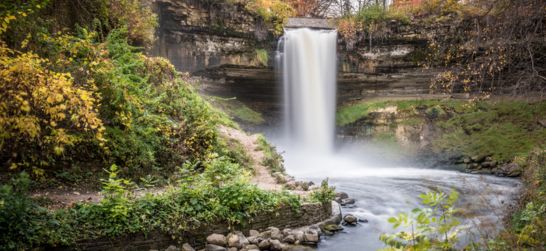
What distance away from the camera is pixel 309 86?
20.5m

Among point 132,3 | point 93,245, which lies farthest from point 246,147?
point 93,245

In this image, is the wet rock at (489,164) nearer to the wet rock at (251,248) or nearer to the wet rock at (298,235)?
the wet rock at (298,235)

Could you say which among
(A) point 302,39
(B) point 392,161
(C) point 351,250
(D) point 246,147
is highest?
(A) point 302,39

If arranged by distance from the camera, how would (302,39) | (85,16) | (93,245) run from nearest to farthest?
(93,245) → (85,16) → (302,39)

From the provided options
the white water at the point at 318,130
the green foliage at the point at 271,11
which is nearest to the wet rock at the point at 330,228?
the white water at the point at 318,130

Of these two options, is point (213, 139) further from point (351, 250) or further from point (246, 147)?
point (351, 250)

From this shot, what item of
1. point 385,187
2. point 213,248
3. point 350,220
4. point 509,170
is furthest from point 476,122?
point 213,248

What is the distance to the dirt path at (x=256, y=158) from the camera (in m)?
9.70

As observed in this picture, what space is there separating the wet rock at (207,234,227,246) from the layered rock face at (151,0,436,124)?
1281 cm

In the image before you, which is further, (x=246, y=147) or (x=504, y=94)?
(x=504, y=94)

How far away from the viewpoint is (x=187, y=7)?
18016 millimetres

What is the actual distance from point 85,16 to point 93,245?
6.30 metres

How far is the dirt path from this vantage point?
9.70m

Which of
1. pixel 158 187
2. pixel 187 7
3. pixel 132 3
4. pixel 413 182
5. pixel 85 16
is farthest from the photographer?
pixel 187 7
